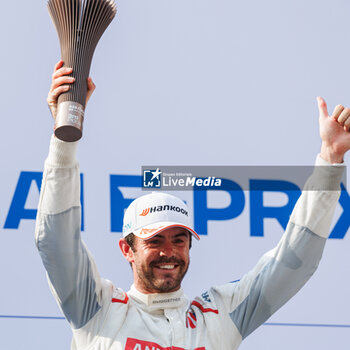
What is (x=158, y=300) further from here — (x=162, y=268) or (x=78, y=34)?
(x=78, y=34)

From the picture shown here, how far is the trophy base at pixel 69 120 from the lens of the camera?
1.76 meters

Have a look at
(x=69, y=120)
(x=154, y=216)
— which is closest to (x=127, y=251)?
(x=154, y=216)

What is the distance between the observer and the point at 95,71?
9.32 ft

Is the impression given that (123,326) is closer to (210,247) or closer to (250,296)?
(250,296)

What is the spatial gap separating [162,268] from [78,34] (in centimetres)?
70

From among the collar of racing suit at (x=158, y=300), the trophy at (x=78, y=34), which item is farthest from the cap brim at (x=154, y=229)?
the trophy at (x=78, y=34)

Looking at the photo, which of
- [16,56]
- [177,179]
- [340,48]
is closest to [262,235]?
[177,179]

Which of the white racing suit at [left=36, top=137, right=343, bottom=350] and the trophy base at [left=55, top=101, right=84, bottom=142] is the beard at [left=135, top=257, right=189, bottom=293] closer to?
the white racing suit at [left=36, top=137, right=343, bottom=350]

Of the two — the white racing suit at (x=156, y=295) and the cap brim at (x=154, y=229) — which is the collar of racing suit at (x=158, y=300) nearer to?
the white racing suit at (x=156, y=295)

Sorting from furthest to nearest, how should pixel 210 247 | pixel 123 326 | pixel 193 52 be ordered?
1. pixel 193 52
2. pixel 210 247
3. pixel 123 326

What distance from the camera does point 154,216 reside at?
84.4 inches

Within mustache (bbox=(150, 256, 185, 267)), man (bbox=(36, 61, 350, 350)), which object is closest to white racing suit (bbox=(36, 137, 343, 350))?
man (bbox=(36, 61, 350, 350))

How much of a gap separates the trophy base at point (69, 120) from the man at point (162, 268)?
0.08m

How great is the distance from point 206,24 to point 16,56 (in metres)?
0.77
